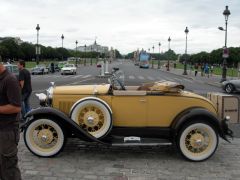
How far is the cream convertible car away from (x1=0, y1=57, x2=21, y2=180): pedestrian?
7.74 ft

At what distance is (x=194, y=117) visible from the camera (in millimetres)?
7172

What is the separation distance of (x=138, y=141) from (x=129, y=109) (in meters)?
0.60

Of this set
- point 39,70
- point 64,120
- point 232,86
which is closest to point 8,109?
point 64,120

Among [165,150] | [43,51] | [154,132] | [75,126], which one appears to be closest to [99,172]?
[75,126]

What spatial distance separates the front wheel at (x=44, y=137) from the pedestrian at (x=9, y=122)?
2379 millimetres

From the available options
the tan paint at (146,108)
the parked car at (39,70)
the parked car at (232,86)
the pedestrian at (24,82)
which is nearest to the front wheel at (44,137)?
the tan paint at (146,108)

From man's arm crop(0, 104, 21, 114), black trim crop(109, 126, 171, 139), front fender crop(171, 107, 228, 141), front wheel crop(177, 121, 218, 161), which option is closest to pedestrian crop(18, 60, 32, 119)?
black trim crop(109, 126, 171, 139)

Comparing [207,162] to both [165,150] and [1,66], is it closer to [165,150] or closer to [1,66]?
[165,150]

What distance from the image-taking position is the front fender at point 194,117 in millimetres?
7152

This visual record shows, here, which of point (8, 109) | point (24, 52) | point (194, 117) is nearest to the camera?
point (8, 109)

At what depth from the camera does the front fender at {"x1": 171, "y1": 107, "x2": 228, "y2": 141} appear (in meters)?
7.15

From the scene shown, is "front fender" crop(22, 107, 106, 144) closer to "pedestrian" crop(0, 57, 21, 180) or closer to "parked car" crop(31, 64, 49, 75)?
"pedestrian" crop(0, 57, 21, 180)

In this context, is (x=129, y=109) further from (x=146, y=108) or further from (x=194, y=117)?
(x=194, y=117)

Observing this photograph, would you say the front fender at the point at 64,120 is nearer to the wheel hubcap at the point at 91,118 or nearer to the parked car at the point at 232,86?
the wheel hubcap at the point at 91,118
